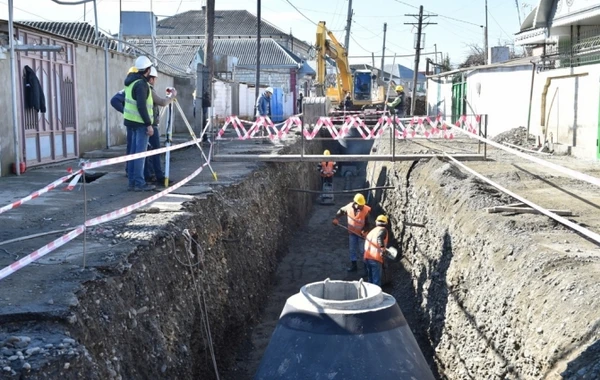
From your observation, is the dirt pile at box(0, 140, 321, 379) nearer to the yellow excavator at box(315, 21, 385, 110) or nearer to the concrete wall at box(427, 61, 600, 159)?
the concrete wall at box(427, 61, 600, 159)

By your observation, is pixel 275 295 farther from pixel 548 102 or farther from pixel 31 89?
pixel 548 102

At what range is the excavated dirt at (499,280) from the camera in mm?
5172

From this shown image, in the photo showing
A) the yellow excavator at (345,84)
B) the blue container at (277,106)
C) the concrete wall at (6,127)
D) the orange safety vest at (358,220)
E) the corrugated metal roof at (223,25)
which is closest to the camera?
the concrete wall at (6,127)

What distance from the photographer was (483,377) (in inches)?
262

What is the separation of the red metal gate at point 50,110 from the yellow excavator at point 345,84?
15121mm

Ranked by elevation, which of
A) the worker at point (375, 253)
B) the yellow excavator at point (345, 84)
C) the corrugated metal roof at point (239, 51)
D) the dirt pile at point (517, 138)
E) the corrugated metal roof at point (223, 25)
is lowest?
the worker at point (375, 253)

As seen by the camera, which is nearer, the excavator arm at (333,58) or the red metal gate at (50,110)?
the red metal gate at (50,110)

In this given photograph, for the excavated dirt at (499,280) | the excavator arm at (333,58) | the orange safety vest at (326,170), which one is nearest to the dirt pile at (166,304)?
the excavated dirt at (499,280)

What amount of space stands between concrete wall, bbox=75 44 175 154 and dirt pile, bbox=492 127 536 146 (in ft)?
35.9

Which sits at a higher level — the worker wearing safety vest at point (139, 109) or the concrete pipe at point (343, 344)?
the worker wearing safety vest at point (139, 109)

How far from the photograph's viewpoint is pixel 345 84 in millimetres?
31281

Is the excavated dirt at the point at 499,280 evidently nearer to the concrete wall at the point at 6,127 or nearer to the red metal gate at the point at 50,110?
the concrete wall at the point at 6,127

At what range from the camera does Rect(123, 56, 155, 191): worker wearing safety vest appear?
846cm

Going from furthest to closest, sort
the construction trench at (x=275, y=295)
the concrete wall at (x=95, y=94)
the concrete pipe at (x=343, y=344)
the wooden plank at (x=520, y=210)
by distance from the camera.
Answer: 1. the concrete wall at (x=95, y=94)
2. the wooden plank at (x=520, y=210)
3. the concrete pipe at (x=343, y=344)
4. the construction trench at (x=275, y=295)
